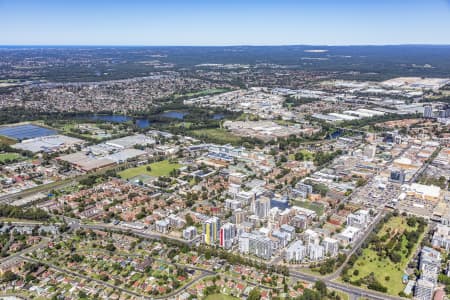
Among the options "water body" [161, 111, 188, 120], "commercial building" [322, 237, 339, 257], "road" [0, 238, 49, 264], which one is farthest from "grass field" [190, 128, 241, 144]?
"road" [0, 238, 49, 264]

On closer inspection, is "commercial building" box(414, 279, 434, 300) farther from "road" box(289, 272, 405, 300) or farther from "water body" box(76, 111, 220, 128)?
"water body" box(76, 111, 220, 128)

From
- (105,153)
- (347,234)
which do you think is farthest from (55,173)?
(347,234)

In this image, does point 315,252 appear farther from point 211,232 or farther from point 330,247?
point 211,232

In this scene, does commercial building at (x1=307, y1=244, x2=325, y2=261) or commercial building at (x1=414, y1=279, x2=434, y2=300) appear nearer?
commercial building at (x1=414, y1=279, x2=434, y2=300)

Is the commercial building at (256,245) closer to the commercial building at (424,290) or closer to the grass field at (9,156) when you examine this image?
the commercial building at (424,290)

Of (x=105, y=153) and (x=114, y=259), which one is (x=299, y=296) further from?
(x=105, y=153)

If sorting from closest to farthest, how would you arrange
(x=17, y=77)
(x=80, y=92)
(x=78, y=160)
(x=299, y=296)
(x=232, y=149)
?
(x=299, y=296) < (x=78, y=160) < (x=232, y=149) < (x=80, y=92) < (x=17, y=77)

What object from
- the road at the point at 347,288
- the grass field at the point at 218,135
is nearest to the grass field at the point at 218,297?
the road at the point at 347,288
